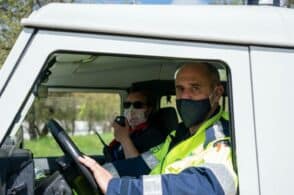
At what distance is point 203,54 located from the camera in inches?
87.0

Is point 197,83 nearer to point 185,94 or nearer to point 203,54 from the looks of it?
point 185,94

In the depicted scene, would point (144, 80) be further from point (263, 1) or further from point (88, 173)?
point (88, 173)

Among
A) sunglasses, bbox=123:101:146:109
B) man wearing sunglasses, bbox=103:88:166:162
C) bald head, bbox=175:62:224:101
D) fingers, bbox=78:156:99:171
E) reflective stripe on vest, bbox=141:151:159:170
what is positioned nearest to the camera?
fingers, bbox=78:156:99:171

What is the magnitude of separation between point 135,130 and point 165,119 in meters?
0.21

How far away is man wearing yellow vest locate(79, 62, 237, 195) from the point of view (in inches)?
85.8

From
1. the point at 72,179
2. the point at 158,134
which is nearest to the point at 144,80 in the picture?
the point at 158,134

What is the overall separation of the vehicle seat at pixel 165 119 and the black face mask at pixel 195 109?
1.24 m

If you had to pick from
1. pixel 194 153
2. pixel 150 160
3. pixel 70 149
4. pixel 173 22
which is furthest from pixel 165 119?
pixel 173 22

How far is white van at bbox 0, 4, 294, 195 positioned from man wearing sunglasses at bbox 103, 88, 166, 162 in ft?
5.25

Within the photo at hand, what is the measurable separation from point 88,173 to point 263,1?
3.58ft

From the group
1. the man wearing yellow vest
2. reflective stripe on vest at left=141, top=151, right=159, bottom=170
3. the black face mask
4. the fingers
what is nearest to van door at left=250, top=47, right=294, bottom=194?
the man wearing yellow vest

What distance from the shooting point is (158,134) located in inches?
159

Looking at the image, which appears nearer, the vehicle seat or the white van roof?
the white van roof

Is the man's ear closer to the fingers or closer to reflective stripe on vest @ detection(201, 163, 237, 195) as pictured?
reflective stripe on vest @ detection(201, 163, 237, 195)
